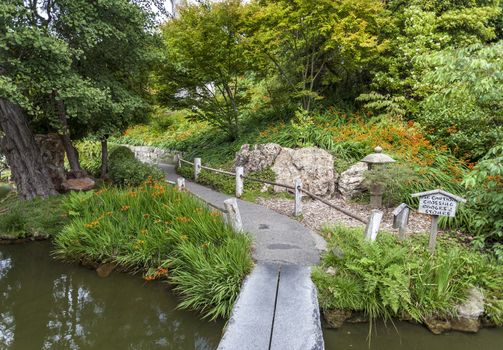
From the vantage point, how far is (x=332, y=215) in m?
7.85

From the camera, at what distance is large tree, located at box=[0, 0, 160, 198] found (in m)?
6.25

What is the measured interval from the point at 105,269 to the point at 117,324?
68.9 inches

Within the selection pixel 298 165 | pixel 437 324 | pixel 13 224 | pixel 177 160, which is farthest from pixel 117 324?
pixel 177 160

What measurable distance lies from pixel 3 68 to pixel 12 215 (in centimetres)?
348

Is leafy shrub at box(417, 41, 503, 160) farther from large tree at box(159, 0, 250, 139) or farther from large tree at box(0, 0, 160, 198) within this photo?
large tree at box(0, 0, 160, 198)

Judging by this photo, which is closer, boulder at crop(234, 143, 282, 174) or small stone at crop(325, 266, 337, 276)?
small stone at crop(325, 266, 337, 276)

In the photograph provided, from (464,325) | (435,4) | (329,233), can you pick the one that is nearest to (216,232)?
(329,233)

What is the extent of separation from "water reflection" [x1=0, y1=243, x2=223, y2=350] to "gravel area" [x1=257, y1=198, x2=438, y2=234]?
3594 millimetres

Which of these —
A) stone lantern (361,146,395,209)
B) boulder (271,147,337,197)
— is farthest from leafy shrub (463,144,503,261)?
boulder (271,147,337,197)

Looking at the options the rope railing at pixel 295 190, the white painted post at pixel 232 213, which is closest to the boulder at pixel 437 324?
the rope railing at pixel 295 190

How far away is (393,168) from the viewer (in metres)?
7.68

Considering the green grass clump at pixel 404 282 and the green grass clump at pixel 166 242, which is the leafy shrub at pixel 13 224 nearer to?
the green grass clump at pixel 166 242

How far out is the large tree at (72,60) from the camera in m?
6.25

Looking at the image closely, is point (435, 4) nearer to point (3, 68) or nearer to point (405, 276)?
point (405, 276)
